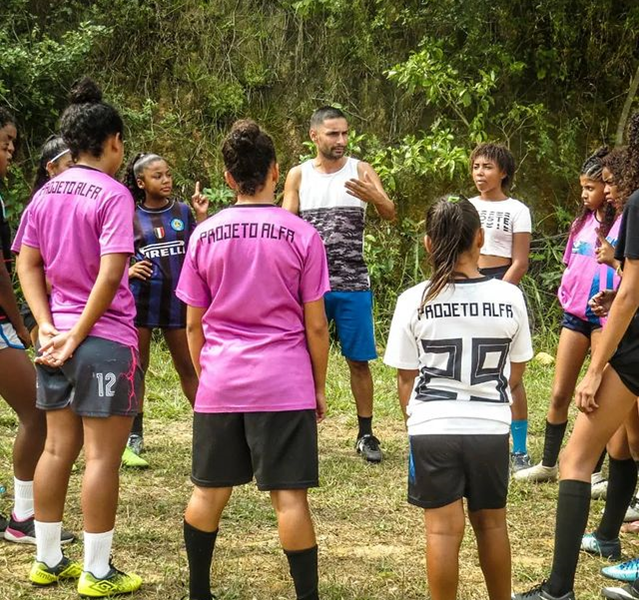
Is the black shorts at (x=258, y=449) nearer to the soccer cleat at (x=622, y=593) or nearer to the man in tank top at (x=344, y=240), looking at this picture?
the soccer cleat at (x=622, y=593)

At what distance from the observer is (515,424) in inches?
228

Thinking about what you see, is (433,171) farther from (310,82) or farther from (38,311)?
(38,311)

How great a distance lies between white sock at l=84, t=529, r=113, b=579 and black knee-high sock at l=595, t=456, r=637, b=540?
2173 mm

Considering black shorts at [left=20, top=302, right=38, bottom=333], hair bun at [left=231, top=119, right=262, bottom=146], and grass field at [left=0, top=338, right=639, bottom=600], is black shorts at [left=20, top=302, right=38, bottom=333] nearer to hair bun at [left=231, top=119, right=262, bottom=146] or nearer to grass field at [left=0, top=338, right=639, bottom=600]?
grass field at [left=0, top=338, right=639, bottom=600]

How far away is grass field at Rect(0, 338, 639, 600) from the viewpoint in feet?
13.6

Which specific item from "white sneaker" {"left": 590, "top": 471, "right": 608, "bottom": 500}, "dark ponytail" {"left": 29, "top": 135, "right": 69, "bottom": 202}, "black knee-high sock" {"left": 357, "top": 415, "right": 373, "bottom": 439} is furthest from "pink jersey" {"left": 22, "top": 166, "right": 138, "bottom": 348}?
"white sneaker" {"left": 590, "top": 471, "right": 608, "bottom": 500}

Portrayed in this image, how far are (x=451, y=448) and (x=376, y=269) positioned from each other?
6794mm

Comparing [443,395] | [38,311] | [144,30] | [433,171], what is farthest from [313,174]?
[144,30]

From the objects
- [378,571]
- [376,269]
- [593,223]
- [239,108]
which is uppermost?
[239,108]

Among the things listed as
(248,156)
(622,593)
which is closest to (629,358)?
(622,593)

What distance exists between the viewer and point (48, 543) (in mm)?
4059

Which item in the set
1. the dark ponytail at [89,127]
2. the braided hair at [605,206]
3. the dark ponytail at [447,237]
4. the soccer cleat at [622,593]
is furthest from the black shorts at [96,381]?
the braided hair at [605,206]

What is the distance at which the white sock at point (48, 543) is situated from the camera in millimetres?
4027

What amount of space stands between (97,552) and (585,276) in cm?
282
